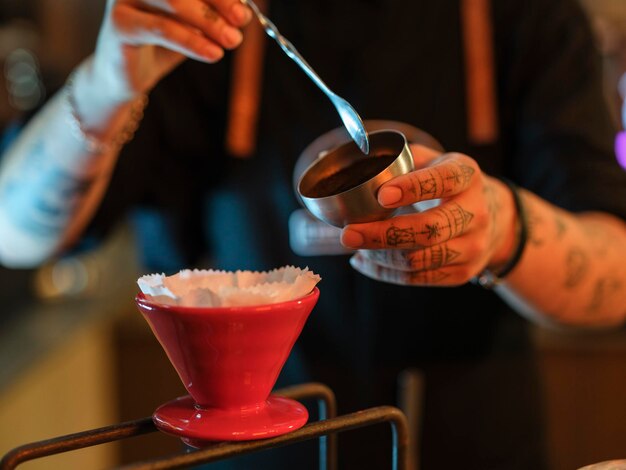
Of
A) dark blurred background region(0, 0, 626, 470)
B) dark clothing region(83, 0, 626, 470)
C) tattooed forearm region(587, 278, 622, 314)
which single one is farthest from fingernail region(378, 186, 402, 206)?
dark blurred background region(0, 0, 626, 470)

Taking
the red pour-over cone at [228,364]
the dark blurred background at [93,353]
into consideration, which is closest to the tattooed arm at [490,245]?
the red pour-over cone at [228,364]

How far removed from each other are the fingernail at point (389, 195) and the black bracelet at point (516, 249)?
10.5 inches

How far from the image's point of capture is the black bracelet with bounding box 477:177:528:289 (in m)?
0.85

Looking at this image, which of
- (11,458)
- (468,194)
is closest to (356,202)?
(468,194)

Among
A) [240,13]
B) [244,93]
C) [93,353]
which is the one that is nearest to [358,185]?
[240,13]

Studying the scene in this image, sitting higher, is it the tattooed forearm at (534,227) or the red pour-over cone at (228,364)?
the tattooed forearm at (534,227)

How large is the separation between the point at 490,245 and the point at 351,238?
203 millimetres

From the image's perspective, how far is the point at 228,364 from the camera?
56cm

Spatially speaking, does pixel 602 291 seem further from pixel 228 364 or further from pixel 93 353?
pixel 93 353

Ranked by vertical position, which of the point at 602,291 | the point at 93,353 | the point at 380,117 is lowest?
the point at 93,353

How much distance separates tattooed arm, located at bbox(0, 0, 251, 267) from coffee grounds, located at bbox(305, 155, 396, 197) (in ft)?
0.65

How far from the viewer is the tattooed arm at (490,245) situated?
66cm

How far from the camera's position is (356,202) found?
636mm

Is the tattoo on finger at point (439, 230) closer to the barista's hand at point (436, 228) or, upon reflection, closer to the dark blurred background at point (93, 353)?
the barista's hand at point (436, 228)
